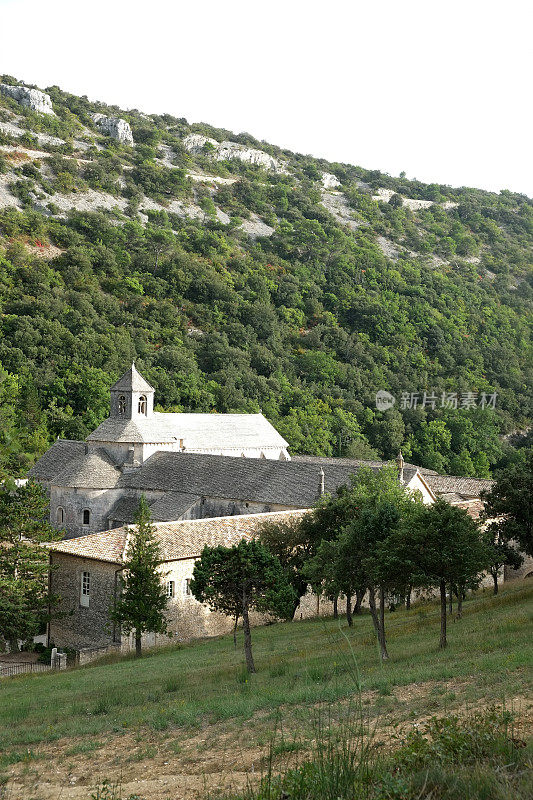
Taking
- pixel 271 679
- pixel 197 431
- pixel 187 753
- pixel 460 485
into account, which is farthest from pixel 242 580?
pixel 460 485

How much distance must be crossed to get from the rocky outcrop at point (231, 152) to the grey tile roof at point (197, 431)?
10045cm

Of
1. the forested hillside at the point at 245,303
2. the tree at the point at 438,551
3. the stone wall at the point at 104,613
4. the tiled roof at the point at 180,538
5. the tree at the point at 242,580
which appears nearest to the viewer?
the tree at the point at 438,551

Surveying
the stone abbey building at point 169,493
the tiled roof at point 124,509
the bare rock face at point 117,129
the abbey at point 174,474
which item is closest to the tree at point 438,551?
the stone abbey building at point 169,493

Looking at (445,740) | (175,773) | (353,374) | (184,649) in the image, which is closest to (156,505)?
(184,649)

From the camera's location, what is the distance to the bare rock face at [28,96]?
118562 mm

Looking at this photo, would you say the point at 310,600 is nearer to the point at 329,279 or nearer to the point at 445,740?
the point at 445,740

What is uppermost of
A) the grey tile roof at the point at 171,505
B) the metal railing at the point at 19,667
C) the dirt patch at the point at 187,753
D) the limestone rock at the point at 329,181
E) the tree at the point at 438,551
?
the limestone rock at the point at 329,181

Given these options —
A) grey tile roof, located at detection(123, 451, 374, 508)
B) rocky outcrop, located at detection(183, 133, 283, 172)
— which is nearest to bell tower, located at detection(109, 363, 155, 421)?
grey tile roof, located at detection(123, 451, 374, 508)

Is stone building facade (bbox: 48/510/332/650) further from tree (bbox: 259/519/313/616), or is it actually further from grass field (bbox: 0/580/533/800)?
grass field (bbox: 0/580/533/800)

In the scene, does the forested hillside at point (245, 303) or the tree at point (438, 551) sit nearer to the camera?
the tree at point (438, 551)

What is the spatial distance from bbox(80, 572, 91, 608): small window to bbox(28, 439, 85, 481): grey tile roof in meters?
17.3

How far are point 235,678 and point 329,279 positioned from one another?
85.6 m

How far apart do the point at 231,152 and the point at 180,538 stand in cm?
12721

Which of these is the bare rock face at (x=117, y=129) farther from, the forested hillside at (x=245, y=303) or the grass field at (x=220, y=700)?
the grass field at (x=220, y=700)
